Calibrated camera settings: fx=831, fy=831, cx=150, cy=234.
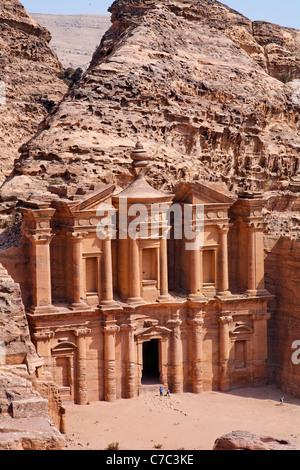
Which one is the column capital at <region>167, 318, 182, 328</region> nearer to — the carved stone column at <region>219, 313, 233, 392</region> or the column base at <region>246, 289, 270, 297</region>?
the carved stone column at <region>219, 313, 233, 392</region>

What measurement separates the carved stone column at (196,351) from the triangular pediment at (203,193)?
558 centimetres

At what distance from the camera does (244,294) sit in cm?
4084

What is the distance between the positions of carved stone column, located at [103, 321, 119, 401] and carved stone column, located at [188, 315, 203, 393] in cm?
397

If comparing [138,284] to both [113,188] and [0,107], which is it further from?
[0,107]

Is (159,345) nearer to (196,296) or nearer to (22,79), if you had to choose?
(196,296)

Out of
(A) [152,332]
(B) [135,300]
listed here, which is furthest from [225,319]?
(B) [135,300]

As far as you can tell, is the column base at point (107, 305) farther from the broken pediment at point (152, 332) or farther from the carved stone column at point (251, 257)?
the carved stone column at point (251, 257)

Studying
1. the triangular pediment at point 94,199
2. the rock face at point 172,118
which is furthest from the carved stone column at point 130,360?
the rock face at point 172,118

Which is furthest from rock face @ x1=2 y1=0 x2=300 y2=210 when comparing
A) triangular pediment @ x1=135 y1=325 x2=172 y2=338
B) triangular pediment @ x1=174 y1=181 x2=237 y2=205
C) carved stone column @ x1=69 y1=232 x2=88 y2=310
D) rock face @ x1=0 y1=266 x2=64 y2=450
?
rock face @ x1=0 y1=266 x2=64 y2=450

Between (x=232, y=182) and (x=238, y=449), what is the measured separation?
2558 cm

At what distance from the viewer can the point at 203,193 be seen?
39.5 meters

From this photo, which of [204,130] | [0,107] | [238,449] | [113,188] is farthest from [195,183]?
[0,107]

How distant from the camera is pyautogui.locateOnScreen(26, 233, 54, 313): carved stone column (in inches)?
1427

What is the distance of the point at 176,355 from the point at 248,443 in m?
16.5
